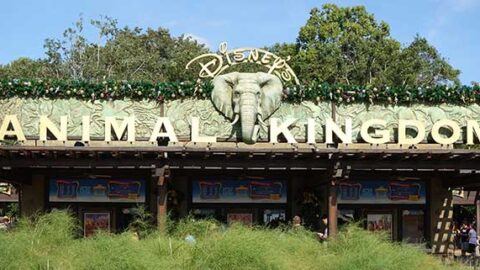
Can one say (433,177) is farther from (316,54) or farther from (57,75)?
(57,75)

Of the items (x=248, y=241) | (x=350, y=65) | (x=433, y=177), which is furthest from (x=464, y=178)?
(x=350, y=65)

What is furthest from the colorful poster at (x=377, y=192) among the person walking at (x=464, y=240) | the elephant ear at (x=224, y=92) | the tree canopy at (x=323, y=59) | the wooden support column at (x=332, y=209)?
the tree canopy at (x=323, y=59)

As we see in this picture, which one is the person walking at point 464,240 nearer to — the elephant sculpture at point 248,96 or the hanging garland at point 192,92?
the hanging garland at point 192,92

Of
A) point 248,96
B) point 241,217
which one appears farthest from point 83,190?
point 248,96

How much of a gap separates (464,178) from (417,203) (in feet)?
4.55

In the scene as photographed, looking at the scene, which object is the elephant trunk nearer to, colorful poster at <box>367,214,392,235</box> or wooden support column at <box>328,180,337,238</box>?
wooden support column at <box>328,180,337,238</box>

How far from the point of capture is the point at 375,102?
16719 mm

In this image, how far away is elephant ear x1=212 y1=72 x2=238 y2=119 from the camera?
1625cm

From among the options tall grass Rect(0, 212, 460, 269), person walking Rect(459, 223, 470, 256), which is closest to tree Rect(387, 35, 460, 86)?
person walking Rect(459, 223, 470, 256)

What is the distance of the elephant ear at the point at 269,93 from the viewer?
16.2 m

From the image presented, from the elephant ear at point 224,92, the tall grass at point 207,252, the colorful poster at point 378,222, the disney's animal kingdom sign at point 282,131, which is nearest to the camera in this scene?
the tall grass at point 207,252

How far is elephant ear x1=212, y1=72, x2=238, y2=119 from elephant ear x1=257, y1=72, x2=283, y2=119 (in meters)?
0.69

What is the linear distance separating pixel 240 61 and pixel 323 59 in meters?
19.9

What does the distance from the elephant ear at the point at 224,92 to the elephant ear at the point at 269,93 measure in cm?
69
